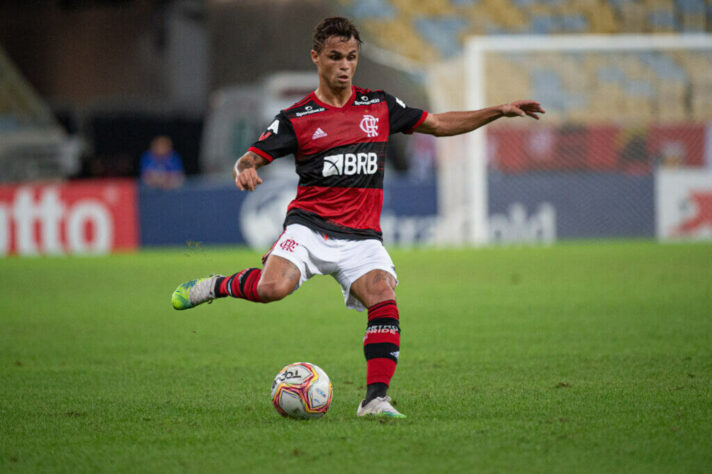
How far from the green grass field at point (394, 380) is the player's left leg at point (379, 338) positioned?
138 millimetres

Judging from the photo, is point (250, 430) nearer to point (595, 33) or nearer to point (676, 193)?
point (676, 193)

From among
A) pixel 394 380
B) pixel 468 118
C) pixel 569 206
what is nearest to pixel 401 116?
pixel 468 118

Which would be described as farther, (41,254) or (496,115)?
(41,254)

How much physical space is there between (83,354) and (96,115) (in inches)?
842

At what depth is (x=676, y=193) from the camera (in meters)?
18.6

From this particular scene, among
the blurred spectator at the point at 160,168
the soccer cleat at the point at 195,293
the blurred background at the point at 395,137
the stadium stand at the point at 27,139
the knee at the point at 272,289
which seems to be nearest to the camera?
the knee at the point at 272,289

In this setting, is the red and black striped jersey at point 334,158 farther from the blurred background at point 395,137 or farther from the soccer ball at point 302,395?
the blurred background at point 395,137

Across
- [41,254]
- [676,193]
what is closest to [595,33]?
[676,193]

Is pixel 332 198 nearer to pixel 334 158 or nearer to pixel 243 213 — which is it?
pixel 334 158

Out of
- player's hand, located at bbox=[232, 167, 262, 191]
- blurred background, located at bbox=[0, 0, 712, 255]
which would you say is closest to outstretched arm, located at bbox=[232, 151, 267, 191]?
player's hand, located at bbox=[232, 167, 262, 191]

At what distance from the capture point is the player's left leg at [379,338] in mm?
5340

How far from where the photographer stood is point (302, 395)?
17.4ft

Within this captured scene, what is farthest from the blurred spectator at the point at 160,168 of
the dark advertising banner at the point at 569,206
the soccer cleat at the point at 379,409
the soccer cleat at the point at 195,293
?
the soccer cleat at the point at 379,409

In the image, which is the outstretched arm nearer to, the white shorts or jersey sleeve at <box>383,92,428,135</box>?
the white shorts
